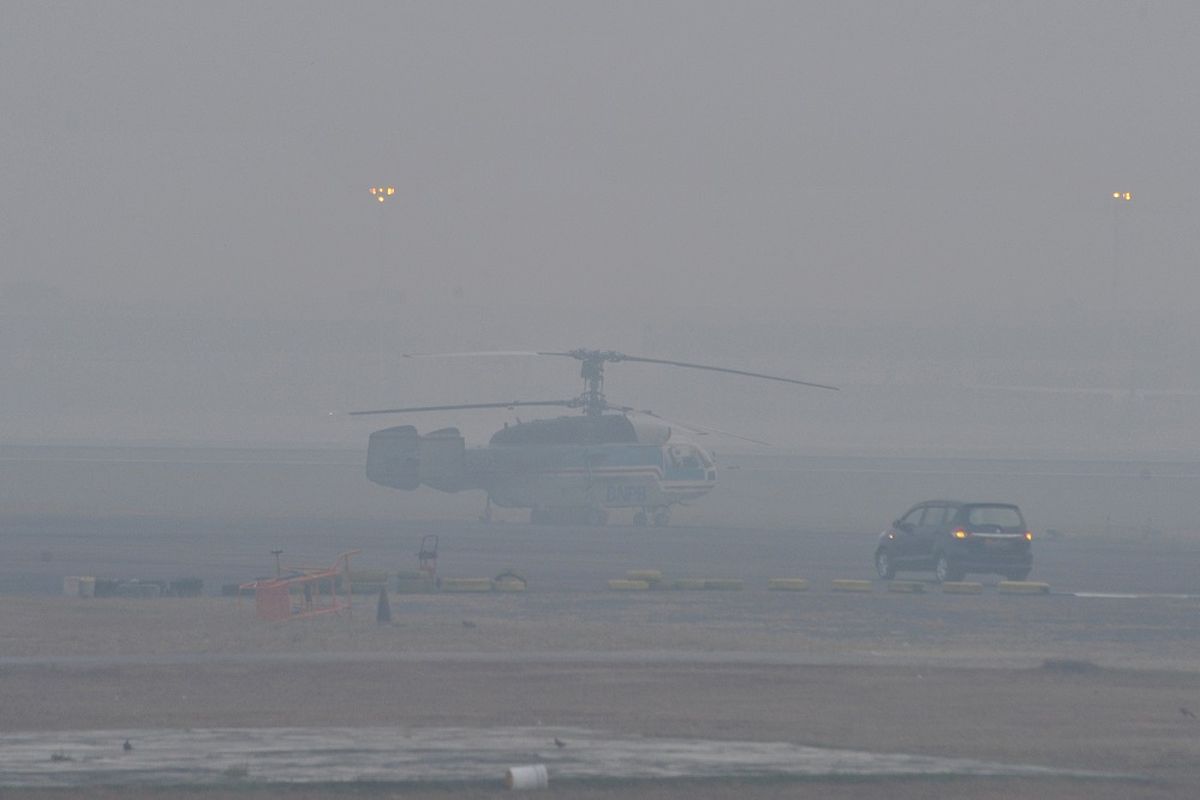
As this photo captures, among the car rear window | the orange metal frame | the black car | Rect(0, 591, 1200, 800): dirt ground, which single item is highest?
the car rear window

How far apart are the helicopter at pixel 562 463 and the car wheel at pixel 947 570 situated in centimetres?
1850

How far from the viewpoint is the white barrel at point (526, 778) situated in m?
10.4

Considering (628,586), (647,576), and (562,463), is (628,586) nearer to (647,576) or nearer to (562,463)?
(647,576)

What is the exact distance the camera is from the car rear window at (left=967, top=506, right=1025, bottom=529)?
2942cm

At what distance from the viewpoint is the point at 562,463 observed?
158ft

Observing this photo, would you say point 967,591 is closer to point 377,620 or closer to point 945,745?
point 377,620

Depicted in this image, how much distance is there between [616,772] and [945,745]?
116 inches

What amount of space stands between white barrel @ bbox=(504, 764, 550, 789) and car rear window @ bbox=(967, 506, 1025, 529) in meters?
20.1

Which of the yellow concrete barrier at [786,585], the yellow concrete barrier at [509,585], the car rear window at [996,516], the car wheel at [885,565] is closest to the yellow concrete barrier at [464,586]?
the yellow concrete barrier at [509,585]

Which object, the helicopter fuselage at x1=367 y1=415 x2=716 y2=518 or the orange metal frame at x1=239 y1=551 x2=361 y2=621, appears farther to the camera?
the helicopter fuselage at x1=367 y1=415 x2=716 y2=518

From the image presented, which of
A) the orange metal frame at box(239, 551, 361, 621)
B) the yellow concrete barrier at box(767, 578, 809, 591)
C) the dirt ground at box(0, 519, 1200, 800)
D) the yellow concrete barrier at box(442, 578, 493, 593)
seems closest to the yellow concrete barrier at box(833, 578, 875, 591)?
the dirt ground at box(0, 519, 1200, 800)

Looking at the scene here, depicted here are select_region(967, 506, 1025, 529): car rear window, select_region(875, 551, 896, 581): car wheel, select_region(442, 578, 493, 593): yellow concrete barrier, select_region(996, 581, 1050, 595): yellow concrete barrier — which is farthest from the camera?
select_region(875, 551, 896, 581): car wheel

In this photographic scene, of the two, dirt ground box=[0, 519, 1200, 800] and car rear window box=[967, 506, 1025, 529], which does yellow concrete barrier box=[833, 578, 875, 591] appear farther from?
car rear window box=[967, 506, 1025, 529]

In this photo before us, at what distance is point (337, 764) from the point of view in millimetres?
11117
